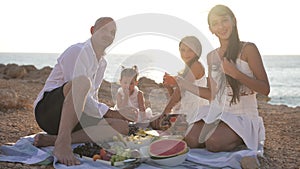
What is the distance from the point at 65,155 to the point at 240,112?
1.60 m

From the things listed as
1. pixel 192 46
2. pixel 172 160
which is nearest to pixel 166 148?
pixel 172 160

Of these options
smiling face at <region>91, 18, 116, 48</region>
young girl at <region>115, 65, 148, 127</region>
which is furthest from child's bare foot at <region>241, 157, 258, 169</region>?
young girl at <region>115, 65, 148, 127</region>

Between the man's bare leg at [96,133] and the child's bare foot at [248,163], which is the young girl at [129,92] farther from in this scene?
the child's bare foot at [248,163]

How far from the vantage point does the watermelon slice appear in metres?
3.45

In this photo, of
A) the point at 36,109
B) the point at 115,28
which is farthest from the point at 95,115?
the point at 115,28

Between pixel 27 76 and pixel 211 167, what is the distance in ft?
36.3

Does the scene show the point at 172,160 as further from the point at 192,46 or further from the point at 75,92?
the point at 192,46

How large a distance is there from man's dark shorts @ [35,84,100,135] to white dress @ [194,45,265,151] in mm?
1158

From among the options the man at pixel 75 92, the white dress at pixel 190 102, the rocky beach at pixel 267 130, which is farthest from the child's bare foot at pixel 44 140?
the white dress at pixel 190 102

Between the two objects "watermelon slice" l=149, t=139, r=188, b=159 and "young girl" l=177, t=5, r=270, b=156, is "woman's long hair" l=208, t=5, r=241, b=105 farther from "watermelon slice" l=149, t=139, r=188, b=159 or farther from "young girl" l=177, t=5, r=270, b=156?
"watermelon slice" l=149, t=139, r=188, b=159

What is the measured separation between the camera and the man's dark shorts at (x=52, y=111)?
3.75 m

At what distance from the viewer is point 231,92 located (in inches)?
157

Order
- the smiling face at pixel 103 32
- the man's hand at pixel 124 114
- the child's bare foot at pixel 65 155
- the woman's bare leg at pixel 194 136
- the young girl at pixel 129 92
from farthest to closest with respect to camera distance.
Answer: the young girl at pixel 129 92 → the man's hand at pixel 124 114 → the woman's bare leg at pixel 194 136 → the smiling face at pixel 103 32 → the child's bare foot at pixel 65 155

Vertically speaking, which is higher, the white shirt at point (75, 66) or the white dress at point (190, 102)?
the white shirt at point (75, 66)
